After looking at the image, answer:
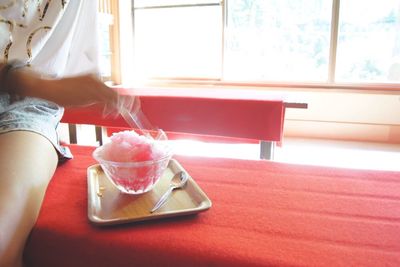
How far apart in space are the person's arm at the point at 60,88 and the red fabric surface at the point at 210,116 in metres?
1.05

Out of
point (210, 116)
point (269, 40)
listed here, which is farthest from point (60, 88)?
point (269, 40)

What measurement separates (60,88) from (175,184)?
0.31 meters

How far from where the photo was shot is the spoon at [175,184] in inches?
27.0

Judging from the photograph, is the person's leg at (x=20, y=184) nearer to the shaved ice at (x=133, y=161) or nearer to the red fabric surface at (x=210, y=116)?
the shaved ice at (x=133, y=161)

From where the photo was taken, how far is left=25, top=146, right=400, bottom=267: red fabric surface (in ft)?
1.84

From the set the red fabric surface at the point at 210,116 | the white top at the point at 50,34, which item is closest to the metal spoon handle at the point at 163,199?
the white top at the point at 50,34

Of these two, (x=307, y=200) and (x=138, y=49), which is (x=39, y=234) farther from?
(x=138, y=49)

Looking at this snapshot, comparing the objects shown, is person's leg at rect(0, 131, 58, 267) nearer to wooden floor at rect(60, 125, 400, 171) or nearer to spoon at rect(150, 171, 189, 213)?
spoon at rect(150, 171, 189, 213)

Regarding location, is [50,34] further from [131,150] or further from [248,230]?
[248,230]

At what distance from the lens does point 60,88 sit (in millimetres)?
620

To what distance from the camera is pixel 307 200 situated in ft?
2.40

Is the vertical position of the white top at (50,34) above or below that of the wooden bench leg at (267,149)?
above

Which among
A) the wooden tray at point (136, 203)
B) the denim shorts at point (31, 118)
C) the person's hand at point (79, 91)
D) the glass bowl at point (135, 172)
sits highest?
the person's hand at point (79, 91)

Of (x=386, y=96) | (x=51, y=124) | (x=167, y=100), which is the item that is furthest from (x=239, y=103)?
(x=386, y=96)
